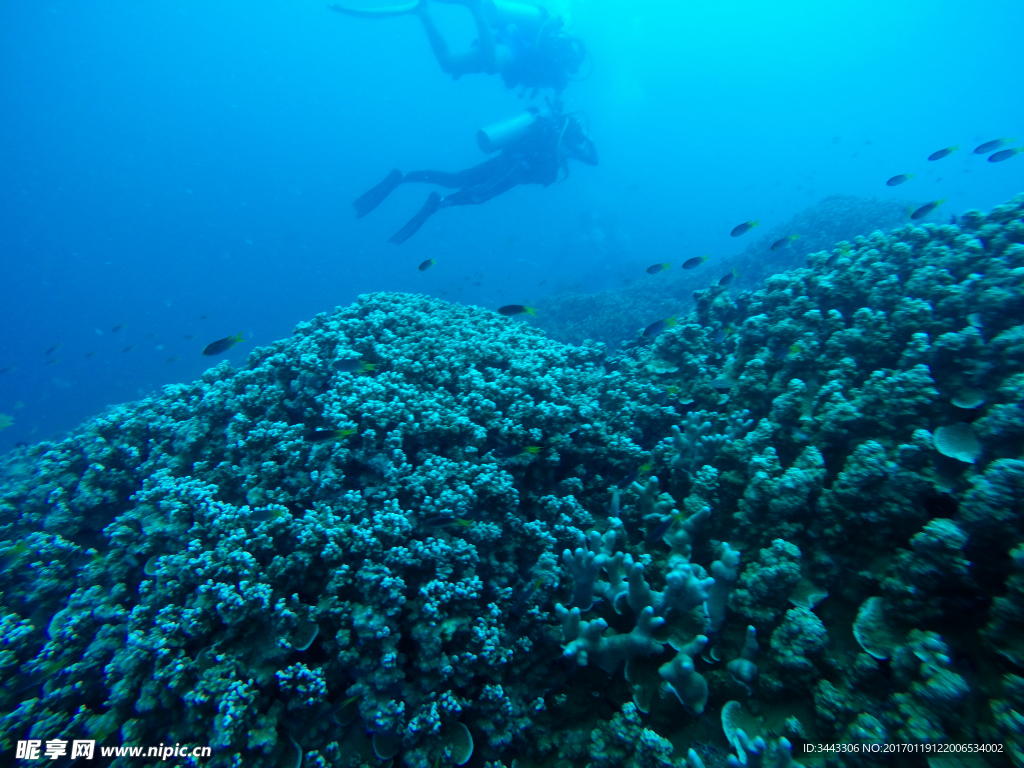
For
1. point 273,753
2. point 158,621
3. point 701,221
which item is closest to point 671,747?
point 273,753

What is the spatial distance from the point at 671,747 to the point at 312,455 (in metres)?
3.47

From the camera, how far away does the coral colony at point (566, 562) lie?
7.13ft

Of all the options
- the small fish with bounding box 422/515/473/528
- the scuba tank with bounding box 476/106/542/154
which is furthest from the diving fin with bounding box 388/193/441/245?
the small fish with bounding box 422/515/473/528

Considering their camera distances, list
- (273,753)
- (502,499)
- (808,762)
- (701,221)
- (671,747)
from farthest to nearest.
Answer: (701,221) < (502,499) < (273,753) < (671,747) < (808,762)

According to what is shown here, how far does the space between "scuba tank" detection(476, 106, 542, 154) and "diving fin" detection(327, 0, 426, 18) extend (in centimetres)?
1039

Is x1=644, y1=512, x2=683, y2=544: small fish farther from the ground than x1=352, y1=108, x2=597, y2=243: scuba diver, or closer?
closer

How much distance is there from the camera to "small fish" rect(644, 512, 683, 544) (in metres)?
3.00

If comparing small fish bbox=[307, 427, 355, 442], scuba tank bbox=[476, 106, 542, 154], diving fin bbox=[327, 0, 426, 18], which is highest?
diving fin bbox=[327, 0, 426, 18]

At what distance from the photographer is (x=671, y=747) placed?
227cm

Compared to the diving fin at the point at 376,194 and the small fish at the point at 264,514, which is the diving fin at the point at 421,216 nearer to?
the diving fin at the point at 376,194

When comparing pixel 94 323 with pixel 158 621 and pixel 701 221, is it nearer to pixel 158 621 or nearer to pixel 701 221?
pixel 158 621

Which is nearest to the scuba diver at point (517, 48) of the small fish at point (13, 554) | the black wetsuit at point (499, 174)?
the black wetsuit at point (499, 174)

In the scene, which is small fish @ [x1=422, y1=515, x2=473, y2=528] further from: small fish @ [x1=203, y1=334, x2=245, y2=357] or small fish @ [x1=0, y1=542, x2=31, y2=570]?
small fish @ [x1=0, y1=542, x2=31, y2=570]

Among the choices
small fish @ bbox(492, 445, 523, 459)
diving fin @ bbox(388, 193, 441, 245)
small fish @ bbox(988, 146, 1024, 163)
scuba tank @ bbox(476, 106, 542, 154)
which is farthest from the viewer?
diving fin @ bbox(388, 193, 441, 245)
